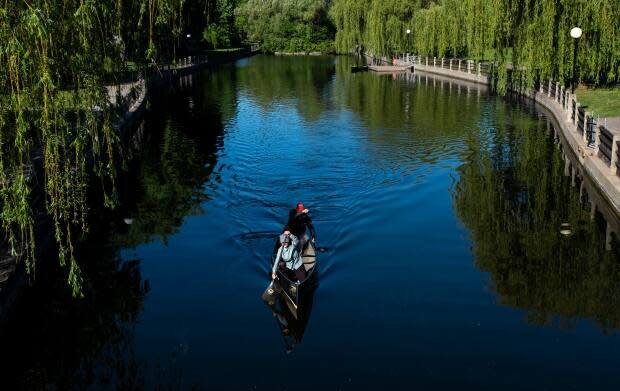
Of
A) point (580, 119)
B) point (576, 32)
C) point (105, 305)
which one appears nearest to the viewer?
point (105, 305)

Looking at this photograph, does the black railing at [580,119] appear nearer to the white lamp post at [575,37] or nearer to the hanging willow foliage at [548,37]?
the white lamp post at [575,37]

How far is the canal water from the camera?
1194 cm

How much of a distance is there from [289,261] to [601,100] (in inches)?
1059

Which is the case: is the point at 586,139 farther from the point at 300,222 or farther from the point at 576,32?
the point at 300,222

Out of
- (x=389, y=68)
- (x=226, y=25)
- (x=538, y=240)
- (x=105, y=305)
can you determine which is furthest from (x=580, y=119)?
(x=226, y=25)

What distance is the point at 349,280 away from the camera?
51.6 feet

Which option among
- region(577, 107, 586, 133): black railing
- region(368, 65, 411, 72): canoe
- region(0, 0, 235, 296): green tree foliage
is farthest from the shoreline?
region(368, 65, 411, 72): canoe

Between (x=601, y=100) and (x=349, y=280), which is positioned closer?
(x=349, y=280)

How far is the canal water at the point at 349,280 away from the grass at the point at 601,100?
333 centimetres

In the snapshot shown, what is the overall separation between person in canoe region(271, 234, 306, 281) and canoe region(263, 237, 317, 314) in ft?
0.48

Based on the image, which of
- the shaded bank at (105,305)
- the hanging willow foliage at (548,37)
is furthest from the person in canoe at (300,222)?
the hanging willow foliage at (548,37)

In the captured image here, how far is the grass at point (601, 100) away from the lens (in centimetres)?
3128

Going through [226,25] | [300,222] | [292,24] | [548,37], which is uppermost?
[292,24]

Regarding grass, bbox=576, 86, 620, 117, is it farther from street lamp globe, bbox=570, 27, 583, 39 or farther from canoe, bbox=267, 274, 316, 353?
canoe, bbox=267, 274, 316, 353
